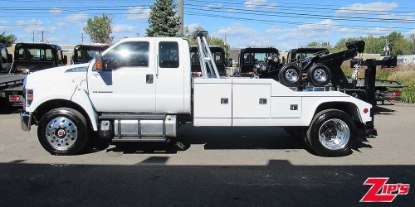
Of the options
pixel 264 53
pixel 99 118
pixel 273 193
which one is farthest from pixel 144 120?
pixel 264 53

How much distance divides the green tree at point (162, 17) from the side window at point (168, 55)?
114 feet

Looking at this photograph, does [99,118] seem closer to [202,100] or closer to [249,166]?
[202,100]

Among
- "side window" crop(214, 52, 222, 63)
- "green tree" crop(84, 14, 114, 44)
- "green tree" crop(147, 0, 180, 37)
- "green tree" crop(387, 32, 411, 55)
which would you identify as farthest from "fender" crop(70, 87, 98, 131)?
"green tree" crop(387, 32, 411, 55)

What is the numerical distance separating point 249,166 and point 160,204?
240 centimetres

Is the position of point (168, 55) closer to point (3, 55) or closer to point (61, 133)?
point (61, 133)

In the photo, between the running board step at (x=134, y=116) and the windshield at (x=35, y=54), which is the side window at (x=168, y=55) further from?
the windshield at (x=35, y=54)

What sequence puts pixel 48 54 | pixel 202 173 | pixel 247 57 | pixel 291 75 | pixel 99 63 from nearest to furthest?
pixel 202 173 < pixel 99 63 < pixel 291 75 < pixel 247 57 < pixel 48 54

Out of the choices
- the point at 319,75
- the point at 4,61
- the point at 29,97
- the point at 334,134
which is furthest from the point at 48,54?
the point at 334,134

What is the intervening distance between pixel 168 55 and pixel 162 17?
3624 cm

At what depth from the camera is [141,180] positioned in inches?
250

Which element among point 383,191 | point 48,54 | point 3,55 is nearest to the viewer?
point 383,191

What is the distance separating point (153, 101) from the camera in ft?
26.1

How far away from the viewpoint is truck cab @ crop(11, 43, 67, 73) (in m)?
17.5

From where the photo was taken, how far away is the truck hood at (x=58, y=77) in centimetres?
786
